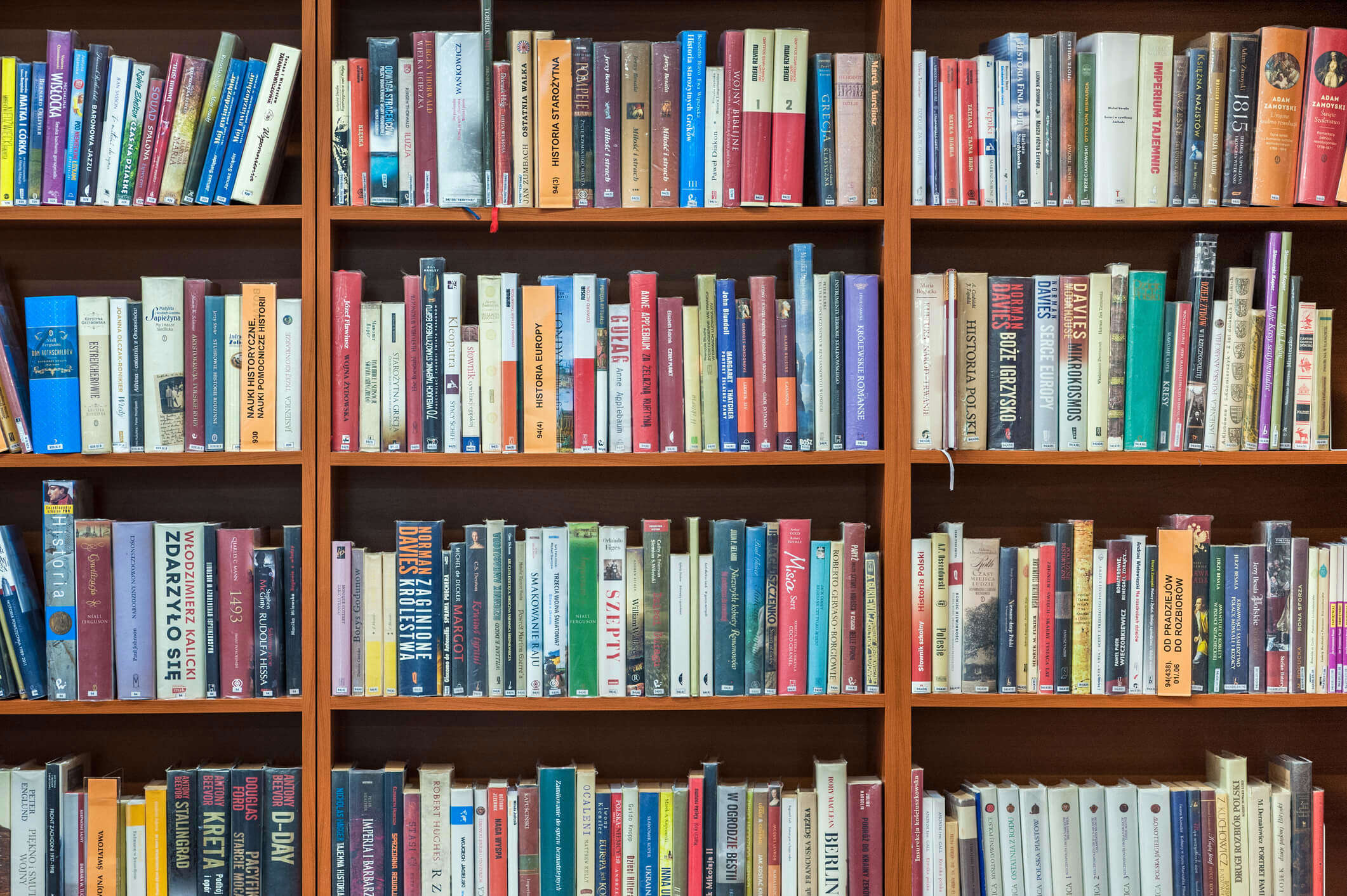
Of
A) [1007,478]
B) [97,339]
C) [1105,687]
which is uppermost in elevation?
[97,339]

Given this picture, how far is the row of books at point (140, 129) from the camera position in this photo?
5.51 feet

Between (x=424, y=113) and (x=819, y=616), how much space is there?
1129 millimetres

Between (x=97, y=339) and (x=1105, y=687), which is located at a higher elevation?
(x=97, y=339)

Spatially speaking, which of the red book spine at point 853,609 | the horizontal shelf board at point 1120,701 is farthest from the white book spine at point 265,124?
the horizontal shelf board at point 1120,701

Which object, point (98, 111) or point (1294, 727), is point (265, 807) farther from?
point (1294, 727)

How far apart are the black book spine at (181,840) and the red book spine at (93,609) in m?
0.20

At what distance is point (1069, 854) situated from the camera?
1.77m

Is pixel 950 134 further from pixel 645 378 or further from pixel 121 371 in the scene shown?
pixel 121 371

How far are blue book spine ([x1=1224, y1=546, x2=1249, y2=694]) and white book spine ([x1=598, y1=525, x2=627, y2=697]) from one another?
1082 mm

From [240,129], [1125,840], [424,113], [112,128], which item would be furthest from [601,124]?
[1125,840]

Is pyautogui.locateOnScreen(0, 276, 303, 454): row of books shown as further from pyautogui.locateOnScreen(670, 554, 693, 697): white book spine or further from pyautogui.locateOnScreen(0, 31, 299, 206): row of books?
pyautogui.locateOnScreen(670, 554, 693, 697): white book spine

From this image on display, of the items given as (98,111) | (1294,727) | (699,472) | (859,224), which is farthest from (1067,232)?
(98,111)

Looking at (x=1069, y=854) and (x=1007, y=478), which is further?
(x=1007, y=478)

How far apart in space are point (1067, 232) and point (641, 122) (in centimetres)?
87
